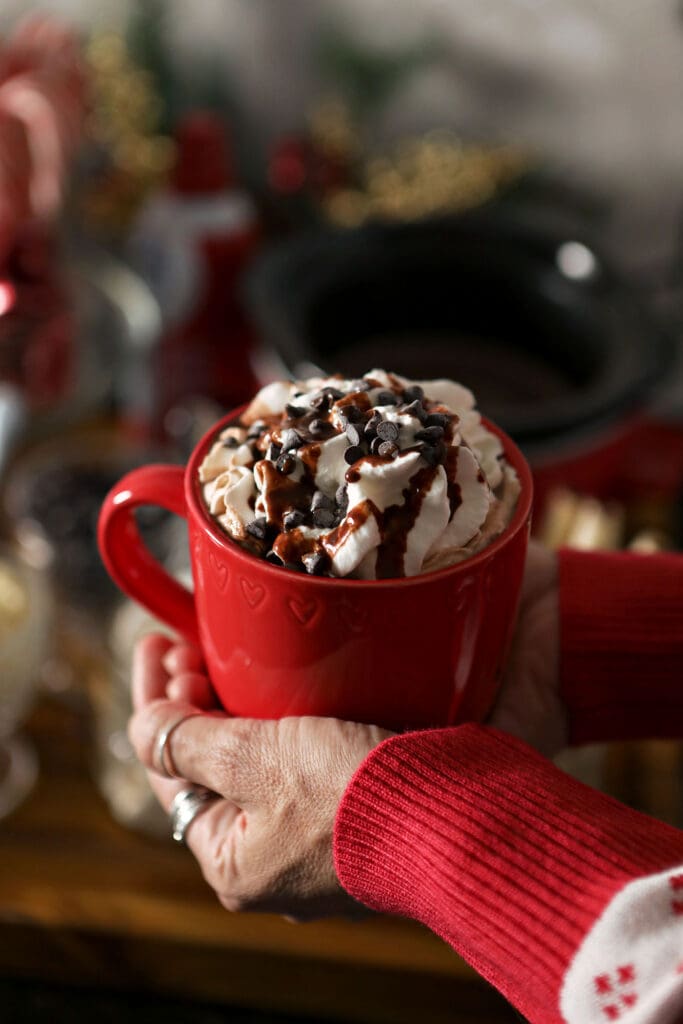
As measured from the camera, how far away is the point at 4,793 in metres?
1.08

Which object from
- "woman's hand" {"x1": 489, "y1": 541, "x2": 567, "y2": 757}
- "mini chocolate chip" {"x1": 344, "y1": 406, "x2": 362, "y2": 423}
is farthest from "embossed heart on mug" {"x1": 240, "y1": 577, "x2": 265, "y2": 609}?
"woman's hand" {"x1": 489, "y1": 541, "x2": 567, "y2": 757}

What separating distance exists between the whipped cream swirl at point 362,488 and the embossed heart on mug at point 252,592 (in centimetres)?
2

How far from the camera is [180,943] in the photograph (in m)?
0.98

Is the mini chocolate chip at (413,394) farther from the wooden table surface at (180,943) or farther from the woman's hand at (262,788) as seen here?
the wooden table surface at (180,943)

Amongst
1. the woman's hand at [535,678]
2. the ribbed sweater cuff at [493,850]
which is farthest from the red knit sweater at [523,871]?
the woman's hand at [535,678]

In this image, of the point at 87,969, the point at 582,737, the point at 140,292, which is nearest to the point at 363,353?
the point at 140,292

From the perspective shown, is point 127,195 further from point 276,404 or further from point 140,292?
point 276,404

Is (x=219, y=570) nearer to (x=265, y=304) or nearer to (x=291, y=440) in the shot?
(x=291, y=440)

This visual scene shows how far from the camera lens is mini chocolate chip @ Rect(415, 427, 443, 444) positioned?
518mm

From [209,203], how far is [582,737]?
3.39 ft

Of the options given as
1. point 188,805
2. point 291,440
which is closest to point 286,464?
point 291,440

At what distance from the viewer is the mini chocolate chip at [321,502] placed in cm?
52

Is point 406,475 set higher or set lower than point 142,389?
higher

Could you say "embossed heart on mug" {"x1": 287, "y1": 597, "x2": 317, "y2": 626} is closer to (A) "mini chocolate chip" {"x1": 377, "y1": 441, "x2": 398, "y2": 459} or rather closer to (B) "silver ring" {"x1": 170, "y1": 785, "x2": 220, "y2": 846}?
(A) "mini chocolate chip" {"x1": 377, "y1": 441, "x2": 398, "y2": 459}
